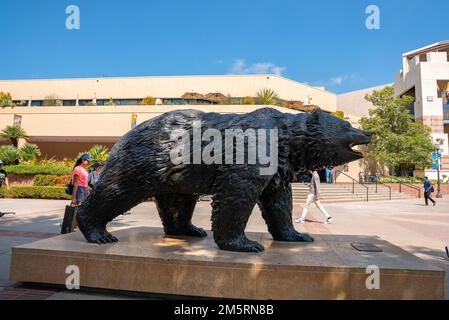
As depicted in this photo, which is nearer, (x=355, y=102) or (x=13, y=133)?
(x=13, y=133)

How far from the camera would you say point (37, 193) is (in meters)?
17.1

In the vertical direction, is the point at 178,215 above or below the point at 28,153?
below

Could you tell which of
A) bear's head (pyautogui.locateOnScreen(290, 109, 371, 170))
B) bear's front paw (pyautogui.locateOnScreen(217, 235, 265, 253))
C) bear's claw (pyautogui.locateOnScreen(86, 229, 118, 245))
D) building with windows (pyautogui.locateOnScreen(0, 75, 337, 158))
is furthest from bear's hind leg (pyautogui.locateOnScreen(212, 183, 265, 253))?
building with windows (pyautogui.locateOnScreen(0, 75, 337, 158))

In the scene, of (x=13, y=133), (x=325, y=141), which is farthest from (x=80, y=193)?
(x=13, y=133)

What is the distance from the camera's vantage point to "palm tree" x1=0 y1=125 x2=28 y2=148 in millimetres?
24844

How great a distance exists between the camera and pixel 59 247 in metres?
3.40

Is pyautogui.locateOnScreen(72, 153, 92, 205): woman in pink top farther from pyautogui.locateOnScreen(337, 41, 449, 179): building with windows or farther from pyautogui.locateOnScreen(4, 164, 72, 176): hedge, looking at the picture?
pyautogui.locateOnScreen(337, 41, 449, 179): building with windows

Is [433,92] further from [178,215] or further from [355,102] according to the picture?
[178,215]

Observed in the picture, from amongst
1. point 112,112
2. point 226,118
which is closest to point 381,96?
point 112,112

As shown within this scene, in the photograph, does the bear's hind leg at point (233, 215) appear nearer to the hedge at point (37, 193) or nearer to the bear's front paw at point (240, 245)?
the bear's front paw at point (240, 245)

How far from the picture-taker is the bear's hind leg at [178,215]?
436cm

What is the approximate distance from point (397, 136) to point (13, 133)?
31.6 m
